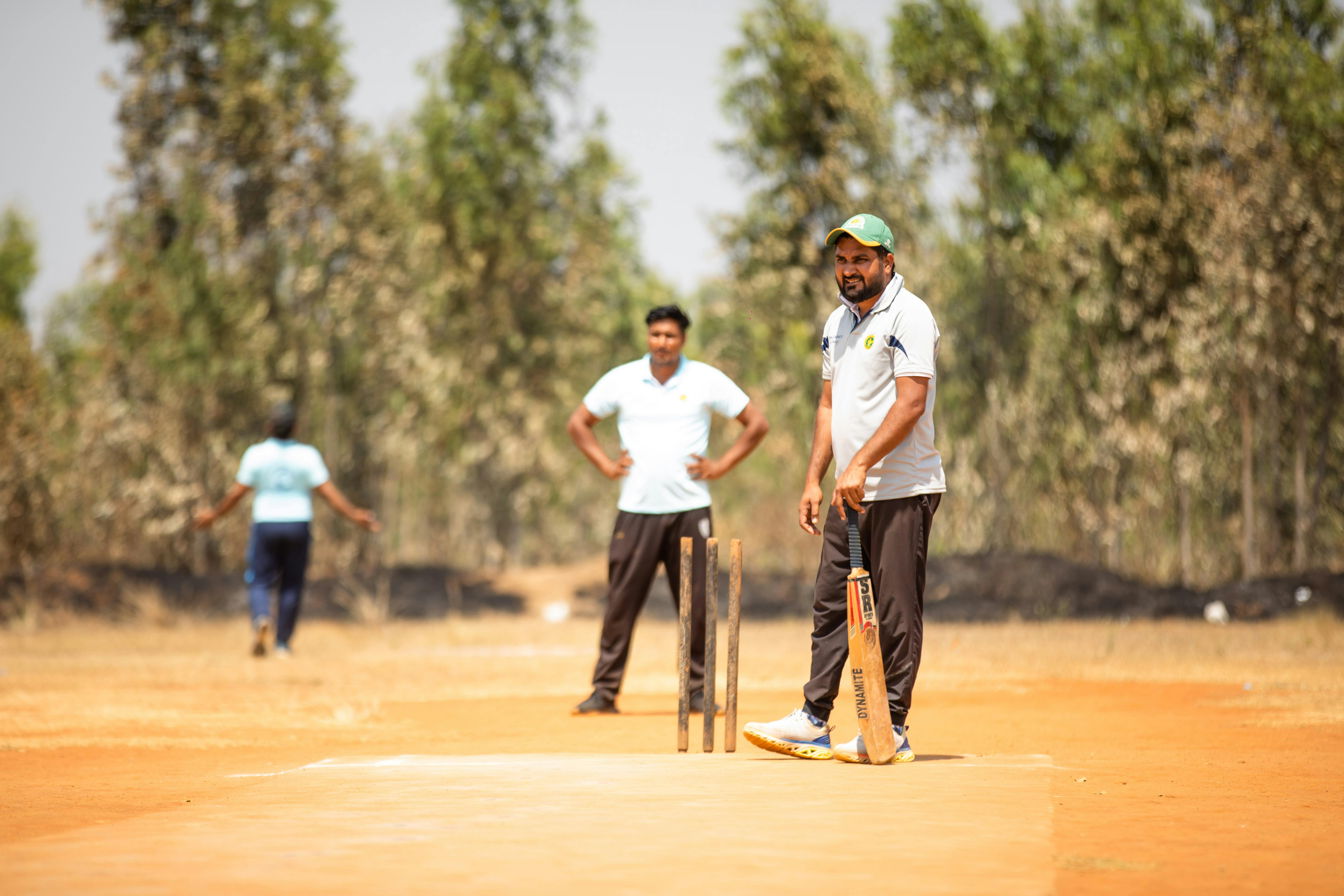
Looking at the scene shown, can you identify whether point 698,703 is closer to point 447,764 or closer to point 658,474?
point 658,474

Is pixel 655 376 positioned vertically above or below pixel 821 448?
above

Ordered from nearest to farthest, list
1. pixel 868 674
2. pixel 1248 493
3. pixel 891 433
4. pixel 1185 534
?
pixel 868 674 → pixel 891 433 → pixel 1248 493 → pixel 1185 534

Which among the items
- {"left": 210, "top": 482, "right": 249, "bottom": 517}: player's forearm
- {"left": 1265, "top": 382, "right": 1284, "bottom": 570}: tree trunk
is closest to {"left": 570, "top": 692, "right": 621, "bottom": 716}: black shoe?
{"left": 210, "top": 482, "right": 249, "bottom": 517}: player's forearm

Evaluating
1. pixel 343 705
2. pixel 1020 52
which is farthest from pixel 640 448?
pixel 1020 52

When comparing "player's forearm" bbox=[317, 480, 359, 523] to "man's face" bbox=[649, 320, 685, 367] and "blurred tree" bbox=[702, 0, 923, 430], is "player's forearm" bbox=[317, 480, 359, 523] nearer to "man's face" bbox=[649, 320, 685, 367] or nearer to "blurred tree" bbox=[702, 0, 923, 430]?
"man's face" bbox=[649, 320, 685, 367]

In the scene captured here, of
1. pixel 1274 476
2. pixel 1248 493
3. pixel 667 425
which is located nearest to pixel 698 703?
pixel 667 425

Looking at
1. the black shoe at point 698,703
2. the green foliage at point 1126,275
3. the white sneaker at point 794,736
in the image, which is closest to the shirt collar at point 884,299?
the white sneaker at point 794,736

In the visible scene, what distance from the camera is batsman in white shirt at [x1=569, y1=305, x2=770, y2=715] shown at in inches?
327

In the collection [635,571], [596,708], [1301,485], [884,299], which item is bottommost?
[596,708]

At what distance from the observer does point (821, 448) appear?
604 cm

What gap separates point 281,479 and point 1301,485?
12.3 m

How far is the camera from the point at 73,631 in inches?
675

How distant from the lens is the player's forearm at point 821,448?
594 cm

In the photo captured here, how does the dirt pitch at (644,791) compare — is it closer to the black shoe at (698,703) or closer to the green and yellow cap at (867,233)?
the black shoe at (698,703)
